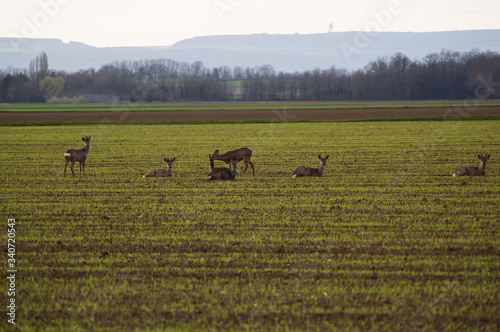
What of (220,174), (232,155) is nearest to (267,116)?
(232,155)

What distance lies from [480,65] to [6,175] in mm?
127651

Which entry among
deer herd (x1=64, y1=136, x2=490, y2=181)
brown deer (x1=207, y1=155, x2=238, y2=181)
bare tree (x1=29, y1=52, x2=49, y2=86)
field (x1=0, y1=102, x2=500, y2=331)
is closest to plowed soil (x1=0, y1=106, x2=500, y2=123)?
deer herd (x1=64, y1=136, x2=490, y2=181)

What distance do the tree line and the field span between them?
11797 cm

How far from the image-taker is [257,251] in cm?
1166

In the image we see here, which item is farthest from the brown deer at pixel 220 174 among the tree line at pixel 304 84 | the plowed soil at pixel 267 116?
the tree line at pixel 304 84

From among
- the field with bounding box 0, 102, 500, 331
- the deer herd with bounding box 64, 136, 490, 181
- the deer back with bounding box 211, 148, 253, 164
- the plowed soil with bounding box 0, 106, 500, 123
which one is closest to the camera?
the field with bounding box 0, 102, 500, 331

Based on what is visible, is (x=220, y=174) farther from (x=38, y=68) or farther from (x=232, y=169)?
(x=38, y=68)

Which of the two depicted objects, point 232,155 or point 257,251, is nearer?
point 257,251

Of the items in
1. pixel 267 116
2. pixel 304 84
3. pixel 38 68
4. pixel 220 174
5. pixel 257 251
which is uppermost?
pixel 38 68

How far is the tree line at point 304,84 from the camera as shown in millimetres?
143625

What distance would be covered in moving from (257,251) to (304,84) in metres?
167

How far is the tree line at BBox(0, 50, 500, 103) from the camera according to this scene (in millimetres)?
143625

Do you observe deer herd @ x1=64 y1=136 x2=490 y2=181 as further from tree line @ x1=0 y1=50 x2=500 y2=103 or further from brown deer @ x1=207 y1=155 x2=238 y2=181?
tree line @ x1=0 y1=50 x2=500 y2=103

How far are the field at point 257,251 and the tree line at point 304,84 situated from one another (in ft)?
387
